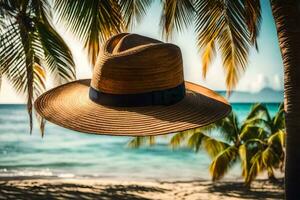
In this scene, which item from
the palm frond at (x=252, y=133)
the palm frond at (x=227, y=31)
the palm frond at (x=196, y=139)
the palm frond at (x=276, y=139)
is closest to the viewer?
the palm frond at (x=227, y=31)

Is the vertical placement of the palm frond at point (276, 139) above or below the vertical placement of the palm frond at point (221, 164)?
above

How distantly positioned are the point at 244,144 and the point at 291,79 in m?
6.93

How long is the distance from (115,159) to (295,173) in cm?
2583

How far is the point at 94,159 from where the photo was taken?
2908 centimetres

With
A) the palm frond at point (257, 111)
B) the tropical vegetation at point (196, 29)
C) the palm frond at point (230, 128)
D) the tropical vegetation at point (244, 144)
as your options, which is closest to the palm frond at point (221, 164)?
the tropical vegetation at point (244, 144)

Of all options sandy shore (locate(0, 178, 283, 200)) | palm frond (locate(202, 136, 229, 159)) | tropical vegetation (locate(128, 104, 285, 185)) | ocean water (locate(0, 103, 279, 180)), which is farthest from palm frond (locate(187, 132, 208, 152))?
ocean water (locate(0, 103, 279, 180))

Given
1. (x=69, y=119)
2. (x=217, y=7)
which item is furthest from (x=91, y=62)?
(x=69, y=119)

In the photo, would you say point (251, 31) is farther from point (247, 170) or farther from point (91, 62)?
point (247, 170)

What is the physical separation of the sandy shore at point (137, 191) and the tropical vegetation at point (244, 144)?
0.81m

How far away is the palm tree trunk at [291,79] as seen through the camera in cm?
420

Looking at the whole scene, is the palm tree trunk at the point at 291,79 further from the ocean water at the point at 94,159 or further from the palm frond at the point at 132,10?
the ocean water at the point at 94,159

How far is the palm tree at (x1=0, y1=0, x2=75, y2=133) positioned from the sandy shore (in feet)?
16.2

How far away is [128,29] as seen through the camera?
5992 millimetres

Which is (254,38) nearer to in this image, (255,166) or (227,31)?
(227,31)
